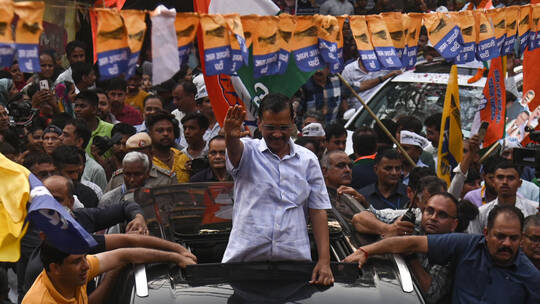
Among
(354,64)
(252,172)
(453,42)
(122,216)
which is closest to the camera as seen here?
(252,172)

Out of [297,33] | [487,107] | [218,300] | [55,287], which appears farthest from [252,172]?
[487,107]

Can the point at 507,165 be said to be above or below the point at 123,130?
above

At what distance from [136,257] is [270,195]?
79 cm

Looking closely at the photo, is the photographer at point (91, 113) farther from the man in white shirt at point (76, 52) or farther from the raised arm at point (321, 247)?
the raised arm at point (321, 247)

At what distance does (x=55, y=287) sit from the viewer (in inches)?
196

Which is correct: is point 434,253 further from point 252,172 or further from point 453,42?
point 453,42

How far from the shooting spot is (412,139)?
33.2 ft

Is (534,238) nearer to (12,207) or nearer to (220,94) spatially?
(220,94)

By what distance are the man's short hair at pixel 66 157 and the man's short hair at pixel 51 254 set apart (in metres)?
3.51

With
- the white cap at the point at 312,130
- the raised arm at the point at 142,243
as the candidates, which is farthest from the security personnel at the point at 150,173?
the raised arm at the point at 142,243

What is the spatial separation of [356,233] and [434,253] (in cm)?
47

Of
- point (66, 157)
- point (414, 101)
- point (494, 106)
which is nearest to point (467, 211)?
point (494, 106)

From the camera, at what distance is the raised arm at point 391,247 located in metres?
5.36

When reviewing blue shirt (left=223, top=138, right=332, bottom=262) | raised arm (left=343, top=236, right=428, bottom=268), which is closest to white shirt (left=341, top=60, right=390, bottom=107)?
raised arm (left=343, top=236, right=428, bottom=268)
